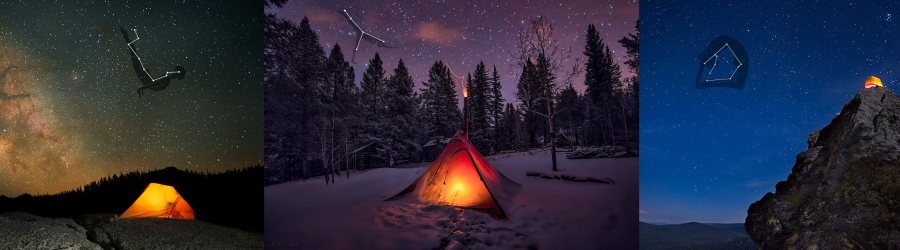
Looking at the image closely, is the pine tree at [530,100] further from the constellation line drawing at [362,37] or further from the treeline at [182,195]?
the treeline at [182,195]

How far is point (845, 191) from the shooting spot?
323 centimetres

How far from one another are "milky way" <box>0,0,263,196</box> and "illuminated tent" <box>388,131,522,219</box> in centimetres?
329

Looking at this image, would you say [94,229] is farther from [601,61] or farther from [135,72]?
[601,61]

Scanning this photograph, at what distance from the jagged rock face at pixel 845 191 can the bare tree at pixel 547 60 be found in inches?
109

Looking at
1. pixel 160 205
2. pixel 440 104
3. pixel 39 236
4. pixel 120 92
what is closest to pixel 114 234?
pixel 39 236

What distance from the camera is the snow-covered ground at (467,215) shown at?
3.17m

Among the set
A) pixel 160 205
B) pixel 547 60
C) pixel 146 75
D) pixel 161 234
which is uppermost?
pixel 146 75

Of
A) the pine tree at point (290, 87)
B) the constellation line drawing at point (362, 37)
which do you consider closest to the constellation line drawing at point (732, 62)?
the constellation line drawing at point (362, 37)

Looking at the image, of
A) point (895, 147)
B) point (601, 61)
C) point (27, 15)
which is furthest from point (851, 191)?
point (27, 15)

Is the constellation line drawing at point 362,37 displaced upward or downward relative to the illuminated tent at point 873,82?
upward

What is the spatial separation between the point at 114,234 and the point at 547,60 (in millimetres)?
6425

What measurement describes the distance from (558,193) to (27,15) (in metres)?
7.80

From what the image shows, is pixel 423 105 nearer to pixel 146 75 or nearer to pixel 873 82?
pixel 146 75

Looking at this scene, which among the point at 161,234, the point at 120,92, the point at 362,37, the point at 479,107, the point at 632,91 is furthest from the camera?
the point at 120,92
